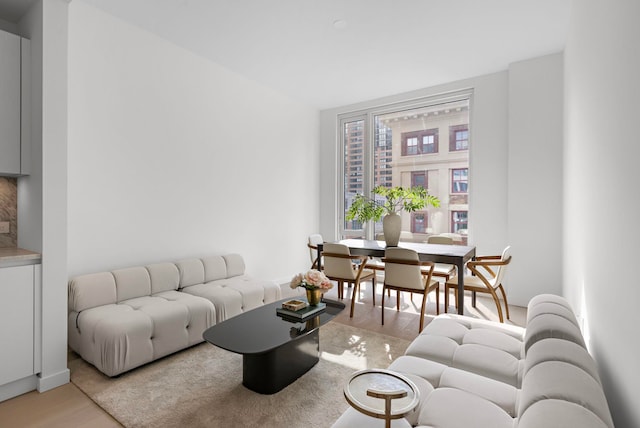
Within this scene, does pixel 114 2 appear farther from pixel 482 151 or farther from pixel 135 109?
pixel 482 151

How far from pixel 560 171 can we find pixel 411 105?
92.0 inches

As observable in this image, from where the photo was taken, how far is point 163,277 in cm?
328

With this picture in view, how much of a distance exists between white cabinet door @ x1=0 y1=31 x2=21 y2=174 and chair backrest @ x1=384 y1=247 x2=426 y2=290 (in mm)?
3201

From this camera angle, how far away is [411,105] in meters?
5.29

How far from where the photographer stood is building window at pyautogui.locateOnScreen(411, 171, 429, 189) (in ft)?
17.2

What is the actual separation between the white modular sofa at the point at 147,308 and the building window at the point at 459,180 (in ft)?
10.3

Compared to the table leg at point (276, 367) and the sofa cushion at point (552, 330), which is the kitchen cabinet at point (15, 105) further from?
the sofa cushion at point (552, 330)

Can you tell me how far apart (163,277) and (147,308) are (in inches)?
24.5

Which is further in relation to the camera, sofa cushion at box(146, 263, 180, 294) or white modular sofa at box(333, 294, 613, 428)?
sofa cushion at box(146, 263, 180, 294)

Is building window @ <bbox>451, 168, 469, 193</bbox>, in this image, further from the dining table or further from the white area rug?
the white area rug

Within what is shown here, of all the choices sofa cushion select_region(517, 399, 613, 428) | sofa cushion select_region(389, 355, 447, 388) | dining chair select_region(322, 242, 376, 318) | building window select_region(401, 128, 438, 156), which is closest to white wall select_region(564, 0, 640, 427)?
sofa cushion select_region(517, 399, 613, 428)

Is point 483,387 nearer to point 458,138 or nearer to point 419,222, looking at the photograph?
point 419,222

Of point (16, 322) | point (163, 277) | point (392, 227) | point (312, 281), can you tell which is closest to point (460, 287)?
point (392, 227)

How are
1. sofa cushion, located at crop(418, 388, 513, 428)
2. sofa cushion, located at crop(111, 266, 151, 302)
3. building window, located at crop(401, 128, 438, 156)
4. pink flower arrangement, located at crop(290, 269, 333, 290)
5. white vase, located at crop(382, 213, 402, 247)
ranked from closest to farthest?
sofa cushion, located at crop(418, 388, 513, 428) → pink flower arrangement, located at crop(290, 269, 333, 290) → sofa cushion, located at crop(111, 266, 151, 302) → white vase, located at crop(382, 213, 402, 247) → building window, located at crop(401, 128, 438, 156)
